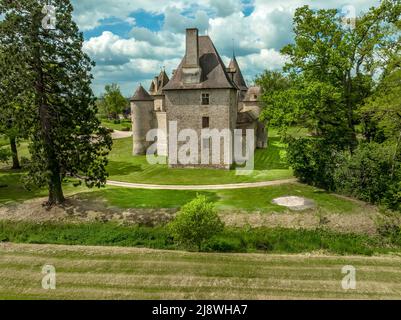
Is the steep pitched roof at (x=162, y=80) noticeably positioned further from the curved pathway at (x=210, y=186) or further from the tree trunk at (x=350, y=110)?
the tree trunk at (x=350, y=110)

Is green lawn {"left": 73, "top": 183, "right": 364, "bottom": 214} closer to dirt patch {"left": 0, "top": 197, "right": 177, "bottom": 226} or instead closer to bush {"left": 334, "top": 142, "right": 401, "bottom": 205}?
dirt patch {"left": 0, "top": 197, "right": 177, "bottom": 226}

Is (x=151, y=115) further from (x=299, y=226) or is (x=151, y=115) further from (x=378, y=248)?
(x=378, y=248)

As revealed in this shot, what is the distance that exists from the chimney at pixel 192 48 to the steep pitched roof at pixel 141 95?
1046 centimetres

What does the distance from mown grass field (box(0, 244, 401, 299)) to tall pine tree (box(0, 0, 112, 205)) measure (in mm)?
6988

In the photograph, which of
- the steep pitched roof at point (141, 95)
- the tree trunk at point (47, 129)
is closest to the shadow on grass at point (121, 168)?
the steep pitched roof at point (141, 95)

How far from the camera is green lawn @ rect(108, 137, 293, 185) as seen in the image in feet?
103

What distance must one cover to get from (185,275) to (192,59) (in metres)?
24.2

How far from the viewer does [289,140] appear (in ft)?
100.0

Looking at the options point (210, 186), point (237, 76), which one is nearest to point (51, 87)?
point (210, 186)

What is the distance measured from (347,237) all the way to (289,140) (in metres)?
11.4

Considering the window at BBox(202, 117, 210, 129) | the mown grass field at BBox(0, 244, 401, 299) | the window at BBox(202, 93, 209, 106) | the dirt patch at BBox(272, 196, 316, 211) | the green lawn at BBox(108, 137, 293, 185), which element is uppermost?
the window at BBox(202, 93, 209, 106)

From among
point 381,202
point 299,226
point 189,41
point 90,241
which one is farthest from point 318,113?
point 90,241

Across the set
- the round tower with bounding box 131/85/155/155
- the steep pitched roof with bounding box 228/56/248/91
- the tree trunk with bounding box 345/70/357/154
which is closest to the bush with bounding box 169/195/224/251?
the tree trunk with bounding box 345/70/357/154

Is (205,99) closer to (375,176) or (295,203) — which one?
(295,203)
